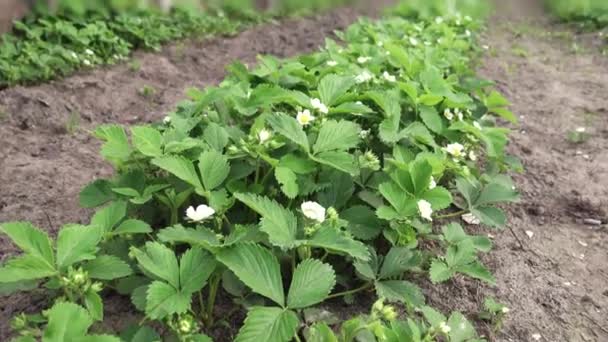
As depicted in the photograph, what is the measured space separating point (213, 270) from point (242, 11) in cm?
469

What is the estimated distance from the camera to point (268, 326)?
1293 millimetres

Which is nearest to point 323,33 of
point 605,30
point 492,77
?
point 492,77

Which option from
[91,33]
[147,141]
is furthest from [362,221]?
[91,33]

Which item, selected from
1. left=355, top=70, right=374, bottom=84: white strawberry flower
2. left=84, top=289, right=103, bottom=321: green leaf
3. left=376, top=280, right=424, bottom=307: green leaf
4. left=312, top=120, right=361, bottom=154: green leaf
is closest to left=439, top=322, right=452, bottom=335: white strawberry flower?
left=376, top=280, right=424, bottom=307: green leaf

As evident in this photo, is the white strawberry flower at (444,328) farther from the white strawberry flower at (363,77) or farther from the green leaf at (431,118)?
the white strawberry flower at (363,77)

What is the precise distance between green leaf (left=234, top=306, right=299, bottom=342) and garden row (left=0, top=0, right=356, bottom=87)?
299 centimetres

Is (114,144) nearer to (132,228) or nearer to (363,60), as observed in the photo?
(132,228)

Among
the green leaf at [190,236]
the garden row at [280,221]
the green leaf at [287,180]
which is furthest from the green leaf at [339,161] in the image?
the green leaf at [190,236]

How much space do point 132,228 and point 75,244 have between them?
0.17 metres

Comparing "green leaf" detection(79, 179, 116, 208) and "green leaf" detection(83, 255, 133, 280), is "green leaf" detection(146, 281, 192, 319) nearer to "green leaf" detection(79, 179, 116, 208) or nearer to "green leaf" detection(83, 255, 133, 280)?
"green leaf" detection(83, 255, 133, 280)

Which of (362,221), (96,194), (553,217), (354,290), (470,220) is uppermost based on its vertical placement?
(96,194)

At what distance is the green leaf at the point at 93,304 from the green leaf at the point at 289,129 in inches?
28.6

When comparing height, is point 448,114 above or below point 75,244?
below

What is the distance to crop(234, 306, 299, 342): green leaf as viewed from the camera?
1.27m
